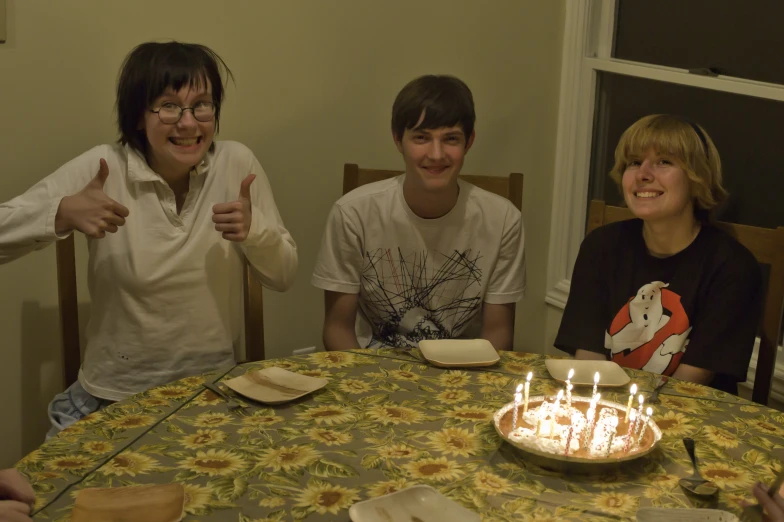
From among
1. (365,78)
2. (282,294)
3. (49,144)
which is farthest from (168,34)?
(282,294)

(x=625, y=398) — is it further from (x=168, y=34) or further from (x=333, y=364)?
(x=168, y=34)

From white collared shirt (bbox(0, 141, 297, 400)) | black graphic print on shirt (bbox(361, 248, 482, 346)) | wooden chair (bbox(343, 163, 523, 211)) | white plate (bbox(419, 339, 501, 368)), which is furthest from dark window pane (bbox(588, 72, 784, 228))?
white collared shirt (bbox(0, 141, 297, 400))

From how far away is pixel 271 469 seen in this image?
4.29 feet

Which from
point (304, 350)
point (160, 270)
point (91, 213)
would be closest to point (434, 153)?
point (160, 270)

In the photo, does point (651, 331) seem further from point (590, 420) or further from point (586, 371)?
point (590, 420)

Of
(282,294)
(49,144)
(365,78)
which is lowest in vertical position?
(282,294)

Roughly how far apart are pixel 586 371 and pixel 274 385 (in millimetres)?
636

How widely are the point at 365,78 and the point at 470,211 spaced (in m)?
0.79

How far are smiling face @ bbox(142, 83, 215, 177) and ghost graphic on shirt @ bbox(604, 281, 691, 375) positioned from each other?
1.09 meters

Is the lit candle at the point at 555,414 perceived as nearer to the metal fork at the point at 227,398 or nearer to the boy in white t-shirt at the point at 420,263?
the metal fork at the point at 227,398

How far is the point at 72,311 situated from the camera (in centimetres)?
207

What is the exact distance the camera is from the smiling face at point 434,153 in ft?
6.97

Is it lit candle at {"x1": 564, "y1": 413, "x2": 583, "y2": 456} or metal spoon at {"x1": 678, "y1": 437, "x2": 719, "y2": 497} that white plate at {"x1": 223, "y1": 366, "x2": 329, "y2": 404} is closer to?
lit candle at {"x1": 564, "y1": 413, "x2": 583, "y2": 456}

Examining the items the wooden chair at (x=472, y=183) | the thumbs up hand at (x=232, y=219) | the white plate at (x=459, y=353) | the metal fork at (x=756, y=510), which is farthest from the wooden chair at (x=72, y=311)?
the metal fork at (x=756, y=510)
